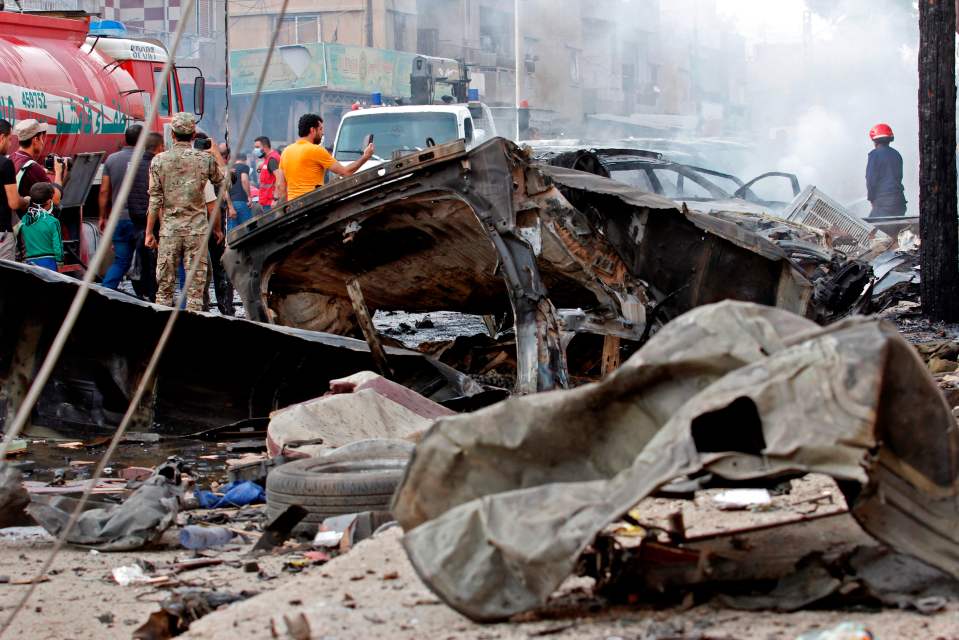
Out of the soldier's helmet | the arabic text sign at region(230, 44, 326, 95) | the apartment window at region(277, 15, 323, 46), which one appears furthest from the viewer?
the apartment window at region(277, 15, 323, 46)

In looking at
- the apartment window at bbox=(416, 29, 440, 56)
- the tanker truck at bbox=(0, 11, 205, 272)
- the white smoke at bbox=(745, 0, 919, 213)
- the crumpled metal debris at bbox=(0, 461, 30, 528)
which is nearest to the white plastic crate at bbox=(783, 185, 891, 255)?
the tanker truck at bbox=(0, 11, 205, 272)

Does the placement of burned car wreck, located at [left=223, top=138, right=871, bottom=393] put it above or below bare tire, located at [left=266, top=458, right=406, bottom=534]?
above

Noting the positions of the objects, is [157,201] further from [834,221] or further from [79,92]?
[834,221]

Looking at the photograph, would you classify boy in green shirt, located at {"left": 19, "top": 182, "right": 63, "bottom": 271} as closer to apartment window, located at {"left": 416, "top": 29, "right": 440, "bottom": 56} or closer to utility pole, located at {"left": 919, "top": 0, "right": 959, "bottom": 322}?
utility pole, located at {"left": 919, "top": 0, "right": 959, "bottom": 322}

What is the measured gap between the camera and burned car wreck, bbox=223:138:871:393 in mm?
6473

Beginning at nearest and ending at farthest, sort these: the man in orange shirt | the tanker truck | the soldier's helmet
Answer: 1. the soldier's helmet
2. the man in orange shirt
3. the tanker truck

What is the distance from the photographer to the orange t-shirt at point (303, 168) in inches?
391

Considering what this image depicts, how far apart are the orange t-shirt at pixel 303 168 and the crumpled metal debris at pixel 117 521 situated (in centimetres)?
541

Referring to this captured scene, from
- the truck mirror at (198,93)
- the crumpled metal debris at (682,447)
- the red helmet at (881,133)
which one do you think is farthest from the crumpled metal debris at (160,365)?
the red helmet at (881,133)

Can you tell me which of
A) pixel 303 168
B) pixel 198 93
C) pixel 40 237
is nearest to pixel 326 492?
pixel 40 237

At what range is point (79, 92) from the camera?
13.3 m

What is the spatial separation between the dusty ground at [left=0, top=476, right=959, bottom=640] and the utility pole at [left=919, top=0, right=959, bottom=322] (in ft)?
23.2

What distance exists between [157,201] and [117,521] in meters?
5.21

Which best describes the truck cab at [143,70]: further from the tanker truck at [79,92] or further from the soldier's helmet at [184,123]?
the soldier's helmet at [184,123]
